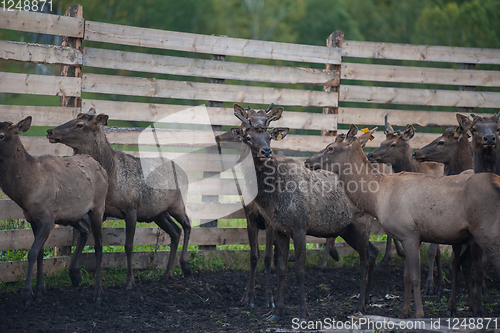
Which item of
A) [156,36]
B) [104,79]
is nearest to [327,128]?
[156,36]

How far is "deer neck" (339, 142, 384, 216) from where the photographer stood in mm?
6953

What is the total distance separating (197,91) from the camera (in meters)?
9.58

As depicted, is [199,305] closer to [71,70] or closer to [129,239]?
[129,239]

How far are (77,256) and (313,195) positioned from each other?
3815mm

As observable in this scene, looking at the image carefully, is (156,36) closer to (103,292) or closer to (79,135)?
(79,135)

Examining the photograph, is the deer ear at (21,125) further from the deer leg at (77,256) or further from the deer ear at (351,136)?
the deer ear at (351,136)

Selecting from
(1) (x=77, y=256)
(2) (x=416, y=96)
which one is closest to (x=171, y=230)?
(1) (x=77, y=256)

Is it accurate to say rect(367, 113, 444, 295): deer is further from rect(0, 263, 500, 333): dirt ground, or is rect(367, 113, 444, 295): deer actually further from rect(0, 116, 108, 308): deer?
rect(0, 116, 108, 308): deer

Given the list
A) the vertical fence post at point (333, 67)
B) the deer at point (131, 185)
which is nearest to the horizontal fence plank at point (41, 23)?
the deer at point (131, 185)

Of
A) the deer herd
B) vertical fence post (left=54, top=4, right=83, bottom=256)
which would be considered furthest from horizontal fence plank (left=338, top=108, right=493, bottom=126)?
vertical fence post (left=54, top=4, right=83, bottom=256)

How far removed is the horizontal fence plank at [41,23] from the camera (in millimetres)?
7957

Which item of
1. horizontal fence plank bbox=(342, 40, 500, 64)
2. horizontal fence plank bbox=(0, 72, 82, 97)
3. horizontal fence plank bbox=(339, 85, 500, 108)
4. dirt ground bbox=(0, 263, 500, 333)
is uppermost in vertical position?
horizontal fence plank bbox=(342, 40, 500, 64)

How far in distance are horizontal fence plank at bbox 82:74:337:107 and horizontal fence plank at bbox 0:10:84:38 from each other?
0.83 meters

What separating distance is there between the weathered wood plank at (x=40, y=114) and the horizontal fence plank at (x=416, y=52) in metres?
5.88
